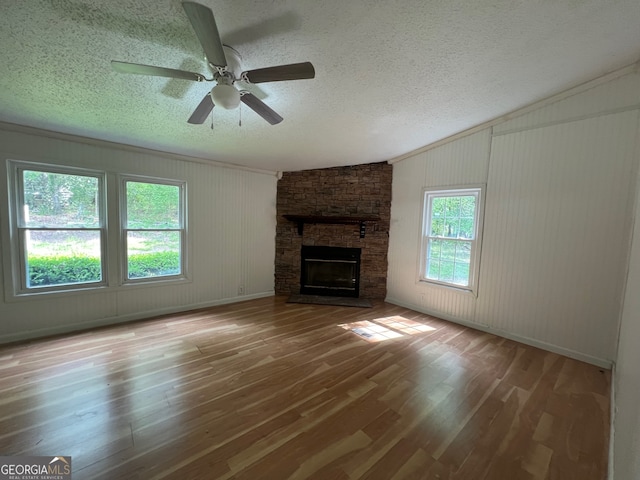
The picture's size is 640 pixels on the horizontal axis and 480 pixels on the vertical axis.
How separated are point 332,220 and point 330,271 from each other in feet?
3.38

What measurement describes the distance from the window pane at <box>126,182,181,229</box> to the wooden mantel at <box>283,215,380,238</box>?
6.03 ft

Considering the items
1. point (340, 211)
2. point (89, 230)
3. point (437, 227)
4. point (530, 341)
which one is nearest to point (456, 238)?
point (437, 227)

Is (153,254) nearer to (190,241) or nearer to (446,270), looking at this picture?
(190,241)

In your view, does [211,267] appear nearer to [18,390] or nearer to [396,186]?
[18,390]

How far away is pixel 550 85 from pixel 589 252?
1.83 meters

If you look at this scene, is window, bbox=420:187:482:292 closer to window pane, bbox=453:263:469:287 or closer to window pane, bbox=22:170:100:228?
window pane, bbox=453:263:469:287

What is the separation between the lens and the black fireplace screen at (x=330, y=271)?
4828 millimetres

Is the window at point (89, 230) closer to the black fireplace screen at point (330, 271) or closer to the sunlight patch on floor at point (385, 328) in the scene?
the black fireplace screen at point (330, 271)

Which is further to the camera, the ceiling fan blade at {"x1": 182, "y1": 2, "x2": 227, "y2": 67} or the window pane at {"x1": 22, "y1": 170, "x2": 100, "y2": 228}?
the window pane at {"x1": 22, "y1": 170, "x2": 100, "y2": 228}

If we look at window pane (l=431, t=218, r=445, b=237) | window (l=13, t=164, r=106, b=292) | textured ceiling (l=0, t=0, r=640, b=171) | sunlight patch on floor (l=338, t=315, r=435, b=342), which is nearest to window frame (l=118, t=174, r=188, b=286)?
window (l=13, t=164, r=106, b=292)

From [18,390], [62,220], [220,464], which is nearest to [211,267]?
[62,220]

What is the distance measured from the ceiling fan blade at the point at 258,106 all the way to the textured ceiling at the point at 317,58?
0.28m

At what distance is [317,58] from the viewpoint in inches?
75.1

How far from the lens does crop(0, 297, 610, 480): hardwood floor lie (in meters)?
1.48
